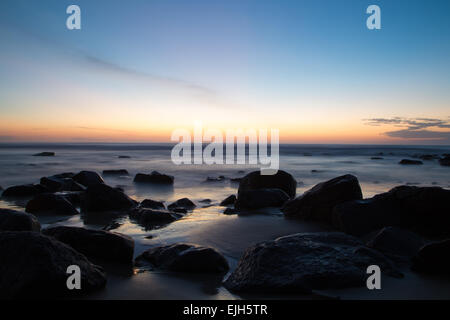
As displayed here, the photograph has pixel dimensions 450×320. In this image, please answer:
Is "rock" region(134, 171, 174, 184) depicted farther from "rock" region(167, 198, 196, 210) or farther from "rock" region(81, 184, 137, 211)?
"rock" region(81, 184, 137, 211)

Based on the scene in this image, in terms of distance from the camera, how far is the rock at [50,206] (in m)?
6.85

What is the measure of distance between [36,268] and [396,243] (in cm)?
404

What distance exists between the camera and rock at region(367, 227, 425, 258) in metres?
3.91

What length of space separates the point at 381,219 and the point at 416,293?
8.07 feet

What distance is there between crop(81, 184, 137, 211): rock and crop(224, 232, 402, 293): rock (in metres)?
4.78

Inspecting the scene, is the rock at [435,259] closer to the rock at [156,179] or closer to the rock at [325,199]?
the rock at [325,199]

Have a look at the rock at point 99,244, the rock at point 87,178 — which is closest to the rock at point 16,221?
the rock at point 99,244

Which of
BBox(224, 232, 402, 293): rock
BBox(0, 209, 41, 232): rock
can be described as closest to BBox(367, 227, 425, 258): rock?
BBox(224, 232, 402, 293): rock

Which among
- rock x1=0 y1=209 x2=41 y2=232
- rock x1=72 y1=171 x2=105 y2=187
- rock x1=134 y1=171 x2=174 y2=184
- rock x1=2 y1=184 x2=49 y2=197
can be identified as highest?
rock x1=0 y1=209 x2=41 y2=232

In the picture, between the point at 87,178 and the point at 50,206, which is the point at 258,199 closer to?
the point at 50,206

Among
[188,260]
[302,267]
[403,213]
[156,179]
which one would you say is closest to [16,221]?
[188,260]

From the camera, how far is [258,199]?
7.37 meters
